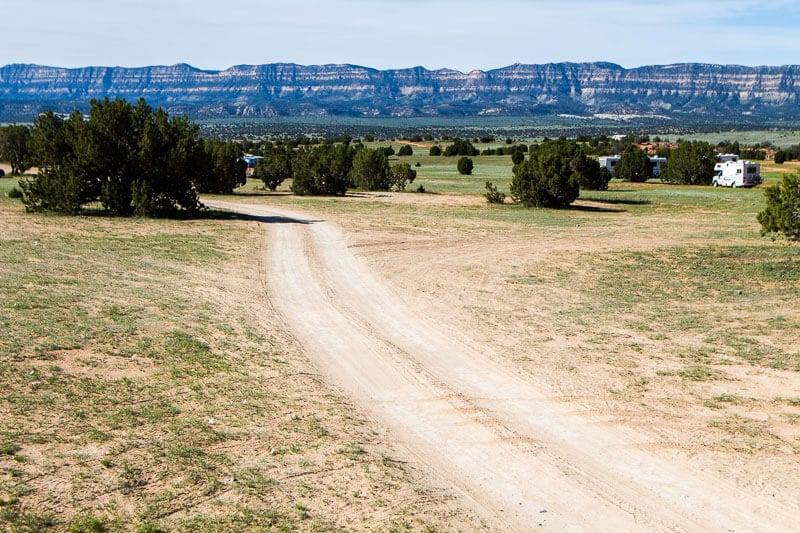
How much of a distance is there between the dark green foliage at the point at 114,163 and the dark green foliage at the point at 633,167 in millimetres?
38239

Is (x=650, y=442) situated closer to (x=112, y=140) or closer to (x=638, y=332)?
(x=638, y=332)

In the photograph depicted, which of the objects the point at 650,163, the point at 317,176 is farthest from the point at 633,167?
the point at 317,176

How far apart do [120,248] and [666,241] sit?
54.1ft

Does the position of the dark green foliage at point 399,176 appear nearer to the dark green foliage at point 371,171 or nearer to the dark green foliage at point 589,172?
the dark green foliage at point 371,171

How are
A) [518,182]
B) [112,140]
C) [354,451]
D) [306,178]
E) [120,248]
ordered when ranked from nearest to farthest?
[354,451] → [120,248] → [112,140] → [518,182] → [306,178]

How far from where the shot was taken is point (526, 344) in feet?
44.8

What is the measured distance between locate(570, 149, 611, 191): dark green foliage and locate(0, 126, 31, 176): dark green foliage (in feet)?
109

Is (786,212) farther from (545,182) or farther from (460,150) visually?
(460,150)

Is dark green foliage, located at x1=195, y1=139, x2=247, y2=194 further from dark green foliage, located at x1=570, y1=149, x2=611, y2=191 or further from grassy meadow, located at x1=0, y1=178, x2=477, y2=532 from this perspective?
grassy meadow, located at x1=0, y1=178, x2=477, y2=532

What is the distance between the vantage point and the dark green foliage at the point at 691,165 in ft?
193

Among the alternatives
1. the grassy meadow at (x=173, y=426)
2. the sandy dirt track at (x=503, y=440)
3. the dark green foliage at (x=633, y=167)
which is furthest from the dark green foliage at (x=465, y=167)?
the sandy dirt track at (x=503, y=440)

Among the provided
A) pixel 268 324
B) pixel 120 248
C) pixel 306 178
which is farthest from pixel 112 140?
pixel 268 324

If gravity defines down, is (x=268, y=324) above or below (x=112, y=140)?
below

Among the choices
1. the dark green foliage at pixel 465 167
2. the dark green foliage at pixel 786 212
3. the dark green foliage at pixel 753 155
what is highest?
the dark green foliage at pixel 786 212
